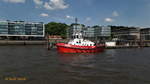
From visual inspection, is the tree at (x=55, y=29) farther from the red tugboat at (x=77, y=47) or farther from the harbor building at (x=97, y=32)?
the red tugboat at (x=77, y=47)

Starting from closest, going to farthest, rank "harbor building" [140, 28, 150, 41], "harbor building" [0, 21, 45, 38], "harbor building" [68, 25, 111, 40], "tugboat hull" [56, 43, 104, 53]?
"tugboat hull" [56, 43, 104, 53]
"harbor building" [0, 21, 45, 38]
"harbor building" [140, 28, 150, 41]
"harbor building" [68, 25, 111, 40]

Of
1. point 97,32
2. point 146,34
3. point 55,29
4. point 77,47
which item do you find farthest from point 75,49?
point 55,29

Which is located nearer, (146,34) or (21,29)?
(21,29)

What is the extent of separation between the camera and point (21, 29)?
3898 inches

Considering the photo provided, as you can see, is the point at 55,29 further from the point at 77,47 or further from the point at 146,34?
the point at 77,47

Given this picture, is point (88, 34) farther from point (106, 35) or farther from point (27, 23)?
point (27, 23)

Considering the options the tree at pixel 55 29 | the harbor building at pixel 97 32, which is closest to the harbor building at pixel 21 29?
the tree at pixel 55 29

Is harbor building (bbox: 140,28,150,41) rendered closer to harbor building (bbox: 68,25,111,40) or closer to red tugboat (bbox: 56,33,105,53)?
harbor building (bbox: 68,25,111,40)

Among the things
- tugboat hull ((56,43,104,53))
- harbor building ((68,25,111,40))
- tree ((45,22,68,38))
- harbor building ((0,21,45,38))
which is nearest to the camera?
tugboat hull ((56,43,104,53))

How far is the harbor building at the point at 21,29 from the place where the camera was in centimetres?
9488

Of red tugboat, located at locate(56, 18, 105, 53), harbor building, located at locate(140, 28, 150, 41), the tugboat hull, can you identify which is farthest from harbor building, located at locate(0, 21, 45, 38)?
→ harbor building, located at locate(140, 28, 150, 41)

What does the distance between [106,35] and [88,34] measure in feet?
65.7

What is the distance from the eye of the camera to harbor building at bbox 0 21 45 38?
9488 centimetres

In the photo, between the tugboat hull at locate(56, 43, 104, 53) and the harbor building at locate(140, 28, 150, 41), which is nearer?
the tugboat hull at locate(56, 43, 104, 53)
